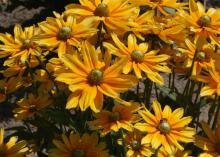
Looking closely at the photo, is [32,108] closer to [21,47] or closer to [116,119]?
[21,47]

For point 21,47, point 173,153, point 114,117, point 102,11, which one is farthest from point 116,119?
point 21,47

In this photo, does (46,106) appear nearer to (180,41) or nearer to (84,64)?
(84,64)

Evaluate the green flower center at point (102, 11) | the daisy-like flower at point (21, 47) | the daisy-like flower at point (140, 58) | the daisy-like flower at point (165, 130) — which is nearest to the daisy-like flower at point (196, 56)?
the daisy-like flower at point (140, 58)

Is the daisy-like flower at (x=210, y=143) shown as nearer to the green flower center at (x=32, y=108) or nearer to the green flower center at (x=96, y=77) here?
the green flower center at (x=96, y=77)

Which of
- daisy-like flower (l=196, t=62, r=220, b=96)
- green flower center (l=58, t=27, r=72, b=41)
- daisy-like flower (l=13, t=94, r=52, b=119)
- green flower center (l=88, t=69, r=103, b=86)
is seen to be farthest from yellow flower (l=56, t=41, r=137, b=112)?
daisy-like flower (l=13, t=94, r=52, b=119)

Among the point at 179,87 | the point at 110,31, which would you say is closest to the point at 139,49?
the point at 110,31

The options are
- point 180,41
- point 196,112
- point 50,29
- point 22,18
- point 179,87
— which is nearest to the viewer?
point 50,29
